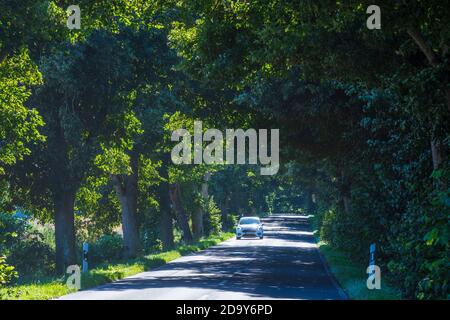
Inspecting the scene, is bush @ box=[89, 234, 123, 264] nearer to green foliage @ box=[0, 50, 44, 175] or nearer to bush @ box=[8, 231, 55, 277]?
bush @ box=[8, 231, 55, 277]

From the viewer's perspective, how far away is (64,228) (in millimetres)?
32625

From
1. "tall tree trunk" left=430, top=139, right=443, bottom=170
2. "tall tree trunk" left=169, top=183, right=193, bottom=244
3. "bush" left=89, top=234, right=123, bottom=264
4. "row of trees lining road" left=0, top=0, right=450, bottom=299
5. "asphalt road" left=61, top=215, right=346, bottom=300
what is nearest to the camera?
"row of trees lining road" left=0, top=0, right=450, bottom=299

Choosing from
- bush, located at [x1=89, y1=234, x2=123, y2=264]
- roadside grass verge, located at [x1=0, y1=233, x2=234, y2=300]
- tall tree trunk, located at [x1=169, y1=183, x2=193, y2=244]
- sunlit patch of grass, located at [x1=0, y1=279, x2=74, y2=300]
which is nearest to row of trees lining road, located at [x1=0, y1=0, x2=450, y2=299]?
bush, located at [x1=89, y1=234, x2=123, y2=264]

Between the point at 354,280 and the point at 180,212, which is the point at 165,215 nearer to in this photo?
the point at 180,212

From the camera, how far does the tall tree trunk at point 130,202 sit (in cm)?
3983

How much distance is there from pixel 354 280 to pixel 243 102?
900 cm

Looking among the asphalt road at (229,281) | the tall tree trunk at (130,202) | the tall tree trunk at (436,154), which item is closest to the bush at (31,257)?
the tall tree trunk at (130,202)

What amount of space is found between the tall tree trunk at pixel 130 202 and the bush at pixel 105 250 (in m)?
7.93

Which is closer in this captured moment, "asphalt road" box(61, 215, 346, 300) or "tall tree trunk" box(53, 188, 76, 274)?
"asphalt road" box(61, 215, 346, 300)

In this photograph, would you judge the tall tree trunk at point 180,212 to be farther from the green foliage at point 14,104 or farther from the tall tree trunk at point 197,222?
the green foliage at point 14,104

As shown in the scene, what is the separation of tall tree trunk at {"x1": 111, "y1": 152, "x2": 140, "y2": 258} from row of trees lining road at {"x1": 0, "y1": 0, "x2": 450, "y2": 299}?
3.0 inches

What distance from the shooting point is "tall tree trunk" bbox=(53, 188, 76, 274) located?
32.2 metres
